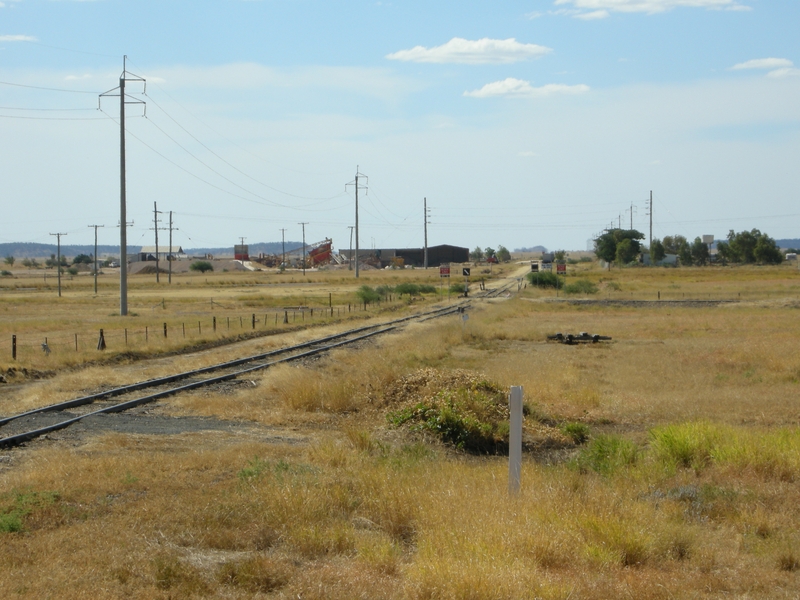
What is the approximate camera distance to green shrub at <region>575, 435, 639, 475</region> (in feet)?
36.4

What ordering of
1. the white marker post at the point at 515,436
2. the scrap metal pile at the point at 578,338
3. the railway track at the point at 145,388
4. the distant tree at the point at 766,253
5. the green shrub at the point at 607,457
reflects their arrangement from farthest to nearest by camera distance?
1. the distant tree at the point at 766,253
2. the scrap metal pile at the point at 578,338
3. the railway track at the point at 145,388
4. the green shrub at the point at 607,457
5. the white marker post at the point at 515,436

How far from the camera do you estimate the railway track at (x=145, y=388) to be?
1530cm

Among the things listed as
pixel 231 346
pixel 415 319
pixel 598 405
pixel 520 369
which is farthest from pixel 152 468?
pixel 415 319

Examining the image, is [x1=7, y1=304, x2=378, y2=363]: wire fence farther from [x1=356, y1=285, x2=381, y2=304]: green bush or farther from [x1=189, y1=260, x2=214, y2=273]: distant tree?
[x1=189, y1=260, x2=214, y2=273]: distant tree

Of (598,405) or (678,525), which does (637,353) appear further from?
(678,525)

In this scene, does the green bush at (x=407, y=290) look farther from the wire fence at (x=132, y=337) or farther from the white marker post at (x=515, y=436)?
the white marker post at (x=515, y=436)

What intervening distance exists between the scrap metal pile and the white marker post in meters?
29.5

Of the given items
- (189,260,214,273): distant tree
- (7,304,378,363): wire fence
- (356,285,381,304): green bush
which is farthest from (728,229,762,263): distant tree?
(7,304,378,363): wire fence

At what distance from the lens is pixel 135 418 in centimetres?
1658

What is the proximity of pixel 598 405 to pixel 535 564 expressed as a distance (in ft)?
40.3

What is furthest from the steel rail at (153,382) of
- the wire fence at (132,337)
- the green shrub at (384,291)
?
the green shrub at (384,291)

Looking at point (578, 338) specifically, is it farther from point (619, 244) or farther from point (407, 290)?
point (619, 244)

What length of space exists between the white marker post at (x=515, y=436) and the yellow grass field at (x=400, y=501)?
22cm

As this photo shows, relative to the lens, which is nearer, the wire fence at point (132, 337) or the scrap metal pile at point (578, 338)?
the wire fence at point (132, 337)
